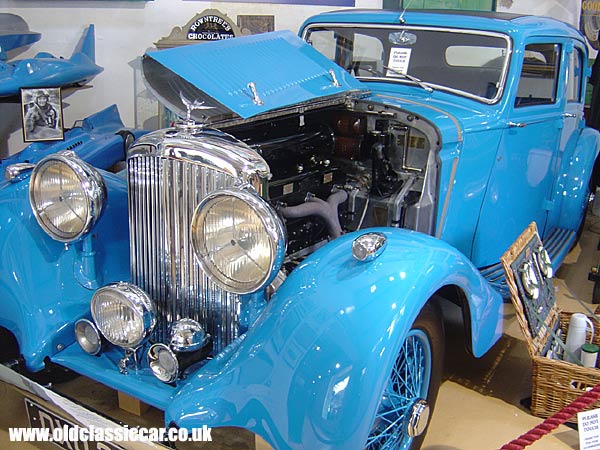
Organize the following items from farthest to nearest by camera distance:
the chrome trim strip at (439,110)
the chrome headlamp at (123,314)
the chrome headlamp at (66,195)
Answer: the chrome trim strip at (439,110), the chrome headlamp at (66,195), the chrome headlamp at (123,314)

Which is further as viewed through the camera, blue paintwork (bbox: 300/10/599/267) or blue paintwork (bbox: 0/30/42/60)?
blue paintwork (bbox: 0/30/42/60)

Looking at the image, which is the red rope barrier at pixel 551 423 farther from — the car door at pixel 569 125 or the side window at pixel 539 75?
the car door at pixel 569 125

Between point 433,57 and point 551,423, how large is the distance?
1.90 m

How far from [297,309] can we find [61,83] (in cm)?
354

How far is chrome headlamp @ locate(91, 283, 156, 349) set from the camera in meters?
2.02

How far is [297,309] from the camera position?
1.81 metres

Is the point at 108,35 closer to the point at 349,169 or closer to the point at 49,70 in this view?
the point at 49,70

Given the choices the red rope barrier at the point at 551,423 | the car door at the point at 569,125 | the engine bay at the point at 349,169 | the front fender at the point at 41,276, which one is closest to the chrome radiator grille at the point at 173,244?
the front fender at the point at 41,276

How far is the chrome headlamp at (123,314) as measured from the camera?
202cm

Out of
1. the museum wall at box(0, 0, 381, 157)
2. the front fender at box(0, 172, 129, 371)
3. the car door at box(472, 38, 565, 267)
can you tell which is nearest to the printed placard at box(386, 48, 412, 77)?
the car door at box(472, 38, 565, 267)

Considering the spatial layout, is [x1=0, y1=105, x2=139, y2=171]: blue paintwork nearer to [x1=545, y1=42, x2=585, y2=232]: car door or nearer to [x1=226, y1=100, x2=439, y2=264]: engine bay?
[x1=226, y1=100, x2=439, y2=264]: engine bay

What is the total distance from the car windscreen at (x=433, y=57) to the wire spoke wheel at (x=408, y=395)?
4.62 feet

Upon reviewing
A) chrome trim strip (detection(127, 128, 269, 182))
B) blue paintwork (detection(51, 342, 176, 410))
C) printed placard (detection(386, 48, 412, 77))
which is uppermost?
printed placard (detection(386, 48, 412, 77))

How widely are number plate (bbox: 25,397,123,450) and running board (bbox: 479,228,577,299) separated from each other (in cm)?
182
